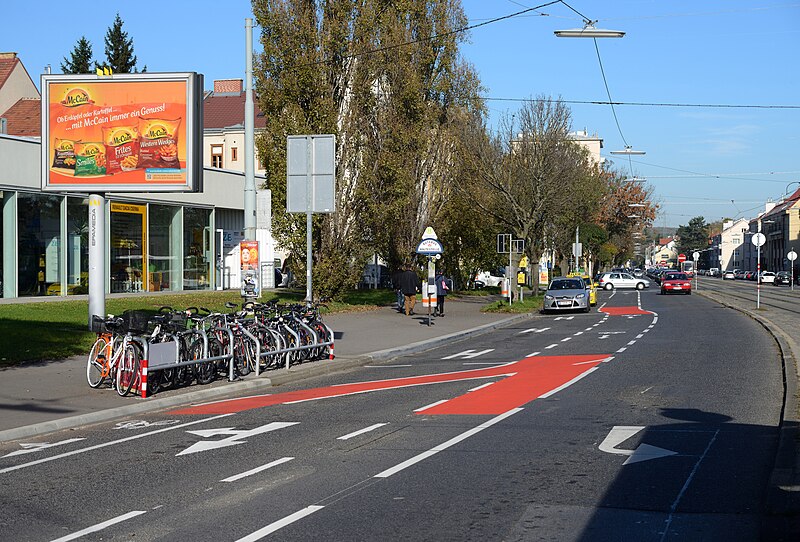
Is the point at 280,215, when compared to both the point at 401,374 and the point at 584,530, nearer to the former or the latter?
the point at 401,374

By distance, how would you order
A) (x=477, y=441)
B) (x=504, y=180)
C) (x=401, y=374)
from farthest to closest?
1. (x=504, y=180)
2. (x=401, y=374)
3. (x=477, y=441)

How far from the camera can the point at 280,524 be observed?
22.1 feet

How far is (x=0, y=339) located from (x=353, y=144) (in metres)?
18.4

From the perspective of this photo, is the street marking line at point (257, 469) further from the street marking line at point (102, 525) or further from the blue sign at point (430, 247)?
the blue sign at point (430, 247)

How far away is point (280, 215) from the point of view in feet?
112

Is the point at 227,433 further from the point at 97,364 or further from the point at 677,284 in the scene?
the point at 677,284

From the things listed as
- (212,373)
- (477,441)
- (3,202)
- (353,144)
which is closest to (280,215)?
(353,144)

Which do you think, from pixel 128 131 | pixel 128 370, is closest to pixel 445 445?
pixel 128 370

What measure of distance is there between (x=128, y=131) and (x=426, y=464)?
38.4 feet

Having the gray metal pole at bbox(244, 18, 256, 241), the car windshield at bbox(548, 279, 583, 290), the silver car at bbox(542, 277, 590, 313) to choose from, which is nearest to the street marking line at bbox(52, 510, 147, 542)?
the gray metal pole at bbox(244, 18, 256, 241)

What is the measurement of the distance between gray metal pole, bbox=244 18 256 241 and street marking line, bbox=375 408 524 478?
937 cm

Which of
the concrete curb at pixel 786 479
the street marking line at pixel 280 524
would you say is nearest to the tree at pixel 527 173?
the concrete curb at pixel 786 479

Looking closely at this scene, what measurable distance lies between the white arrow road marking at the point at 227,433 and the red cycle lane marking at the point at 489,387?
1.66 metres

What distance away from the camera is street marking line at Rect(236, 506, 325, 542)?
6375mm
